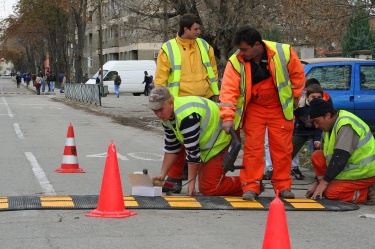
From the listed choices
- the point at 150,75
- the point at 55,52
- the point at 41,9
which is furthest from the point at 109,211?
the point at 55,52

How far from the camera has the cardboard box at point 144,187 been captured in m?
9.09

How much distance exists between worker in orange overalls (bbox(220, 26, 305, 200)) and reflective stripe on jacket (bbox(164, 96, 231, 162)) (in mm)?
216

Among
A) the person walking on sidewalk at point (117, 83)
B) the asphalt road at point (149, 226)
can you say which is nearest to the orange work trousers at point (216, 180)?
the asphalt road at point (149, 226)

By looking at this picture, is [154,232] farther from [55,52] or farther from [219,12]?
[55,52]

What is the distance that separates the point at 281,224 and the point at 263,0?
18.7 meters

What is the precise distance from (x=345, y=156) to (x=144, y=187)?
88.9 inches

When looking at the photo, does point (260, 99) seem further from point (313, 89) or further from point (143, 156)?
point (143, 156)

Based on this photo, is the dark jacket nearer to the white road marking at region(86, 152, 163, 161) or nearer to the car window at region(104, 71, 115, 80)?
the white road marking at region(86, 152, 163, 161)

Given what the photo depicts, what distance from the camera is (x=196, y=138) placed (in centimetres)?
885

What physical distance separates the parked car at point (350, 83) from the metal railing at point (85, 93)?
2272 centimetres

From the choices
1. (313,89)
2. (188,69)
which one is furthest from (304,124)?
(188,69)

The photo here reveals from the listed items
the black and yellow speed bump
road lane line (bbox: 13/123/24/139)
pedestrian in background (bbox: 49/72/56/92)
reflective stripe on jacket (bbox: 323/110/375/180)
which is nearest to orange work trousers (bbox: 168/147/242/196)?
the black and yellow speed bump

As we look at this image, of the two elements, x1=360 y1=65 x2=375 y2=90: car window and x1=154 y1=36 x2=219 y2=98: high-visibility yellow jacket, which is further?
x1=360 y1=65 x2=375 y2=90: car window

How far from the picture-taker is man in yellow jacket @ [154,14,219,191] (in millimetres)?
10139
